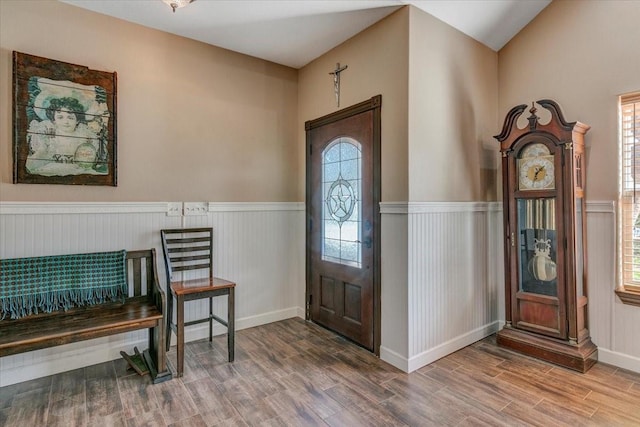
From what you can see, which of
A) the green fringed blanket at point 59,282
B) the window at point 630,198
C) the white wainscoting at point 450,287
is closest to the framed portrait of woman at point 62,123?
the green fringed blanket at point 59,282

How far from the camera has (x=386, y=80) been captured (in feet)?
9.25

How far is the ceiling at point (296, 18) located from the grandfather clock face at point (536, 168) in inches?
45.7

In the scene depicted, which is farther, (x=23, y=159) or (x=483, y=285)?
(x=483, y=285)

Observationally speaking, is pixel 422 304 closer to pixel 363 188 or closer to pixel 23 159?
pixel 363 188

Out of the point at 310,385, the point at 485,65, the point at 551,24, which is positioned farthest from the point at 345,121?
the point at 310,385

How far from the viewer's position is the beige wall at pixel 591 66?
2641 mm

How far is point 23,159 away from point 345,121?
248 cm

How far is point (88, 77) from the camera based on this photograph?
2711mm

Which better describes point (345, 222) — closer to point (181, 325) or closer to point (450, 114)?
point (450, 114)

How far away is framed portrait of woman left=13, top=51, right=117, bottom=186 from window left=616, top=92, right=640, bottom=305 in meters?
3.95

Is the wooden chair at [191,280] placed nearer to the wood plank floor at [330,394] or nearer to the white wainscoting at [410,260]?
the white wainscoting at [410,260]

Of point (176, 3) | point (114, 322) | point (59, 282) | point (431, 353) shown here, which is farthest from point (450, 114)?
point (59, 282)

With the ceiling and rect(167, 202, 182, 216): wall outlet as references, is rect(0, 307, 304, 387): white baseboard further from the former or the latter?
the ceiling

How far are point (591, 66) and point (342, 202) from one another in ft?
7.45
